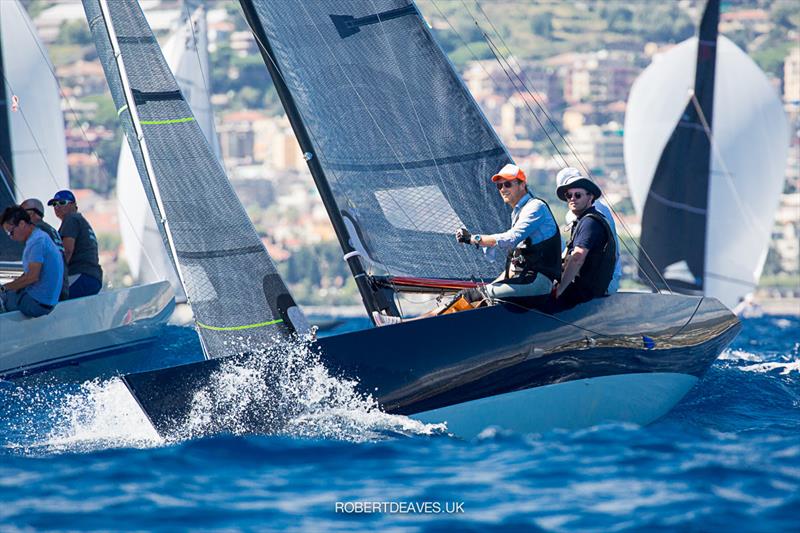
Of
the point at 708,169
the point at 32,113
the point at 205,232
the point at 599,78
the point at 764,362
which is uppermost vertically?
the point at 205,232

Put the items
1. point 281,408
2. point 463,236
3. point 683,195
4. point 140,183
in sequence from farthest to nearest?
point 140,183, point 683,195, point 463,236, point 281,408

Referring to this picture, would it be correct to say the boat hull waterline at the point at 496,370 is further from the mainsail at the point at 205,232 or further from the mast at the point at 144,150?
the mast at the point at 144,150

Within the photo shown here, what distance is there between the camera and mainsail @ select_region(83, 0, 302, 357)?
20.6ft

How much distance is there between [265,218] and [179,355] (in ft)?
235

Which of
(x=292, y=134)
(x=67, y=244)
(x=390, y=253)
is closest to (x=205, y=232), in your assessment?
(x=390, y=253)

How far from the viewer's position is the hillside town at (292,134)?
67750 millimetres

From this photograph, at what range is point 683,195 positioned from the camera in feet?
58.5

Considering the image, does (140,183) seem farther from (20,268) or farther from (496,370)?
(496,370)

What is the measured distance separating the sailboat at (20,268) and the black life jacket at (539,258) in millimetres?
3458

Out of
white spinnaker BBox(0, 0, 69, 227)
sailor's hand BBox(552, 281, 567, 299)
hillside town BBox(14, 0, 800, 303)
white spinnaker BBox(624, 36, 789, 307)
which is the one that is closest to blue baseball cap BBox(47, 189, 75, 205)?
white spinnaker BBox(0, 0, 69, 227)

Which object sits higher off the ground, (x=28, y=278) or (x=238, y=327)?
(x=238, y=327)

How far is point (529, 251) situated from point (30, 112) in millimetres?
7648

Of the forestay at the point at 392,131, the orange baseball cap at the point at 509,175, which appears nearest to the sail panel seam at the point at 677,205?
the forestay at the point at 392,131

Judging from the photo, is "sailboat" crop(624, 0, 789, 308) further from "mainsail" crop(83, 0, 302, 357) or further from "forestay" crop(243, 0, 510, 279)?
"mainsail" crop(83, 0, 302, 357)
